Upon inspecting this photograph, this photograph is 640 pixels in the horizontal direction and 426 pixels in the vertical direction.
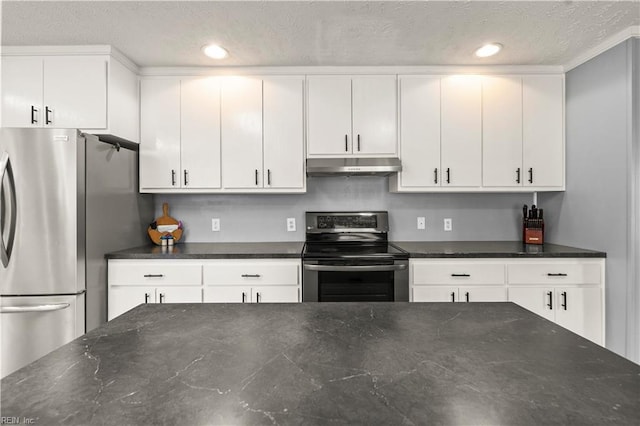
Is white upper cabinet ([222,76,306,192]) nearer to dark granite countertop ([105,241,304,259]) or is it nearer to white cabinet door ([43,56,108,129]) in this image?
dark granite countertop ([105,241,304,259])

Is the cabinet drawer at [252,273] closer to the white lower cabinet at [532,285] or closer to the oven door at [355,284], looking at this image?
the oven door at [355,284]

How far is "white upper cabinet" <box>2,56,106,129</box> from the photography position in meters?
2.38

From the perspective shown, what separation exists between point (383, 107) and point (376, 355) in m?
2.32

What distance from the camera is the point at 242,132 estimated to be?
8.93ft

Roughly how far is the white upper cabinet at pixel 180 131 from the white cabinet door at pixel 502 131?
2.16 m

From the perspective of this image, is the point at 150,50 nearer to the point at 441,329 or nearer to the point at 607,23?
the point at 441,329

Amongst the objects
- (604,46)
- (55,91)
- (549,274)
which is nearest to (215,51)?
(55,91)

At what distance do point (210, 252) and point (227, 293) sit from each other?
12.6 inches

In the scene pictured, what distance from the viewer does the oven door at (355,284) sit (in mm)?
2320

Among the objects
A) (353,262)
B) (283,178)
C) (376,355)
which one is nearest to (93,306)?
(283,178)

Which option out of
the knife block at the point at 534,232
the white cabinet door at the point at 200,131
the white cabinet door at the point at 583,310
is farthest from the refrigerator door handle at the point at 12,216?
the knife block at the point at 534,232

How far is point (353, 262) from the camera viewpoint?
2.30 m

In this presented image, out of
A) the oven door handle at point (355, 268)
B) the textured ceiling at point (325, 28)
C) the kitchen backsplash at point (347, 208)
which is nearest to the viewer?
the textured ceiling at point (325, 28)

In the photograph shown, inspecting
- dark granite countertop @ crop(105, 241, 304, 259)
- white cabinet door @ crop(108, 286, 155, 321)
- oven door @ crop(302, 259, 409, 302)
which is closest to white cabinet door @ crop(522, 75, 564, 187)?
oven door @ crop(302, 259, 409, 302)
